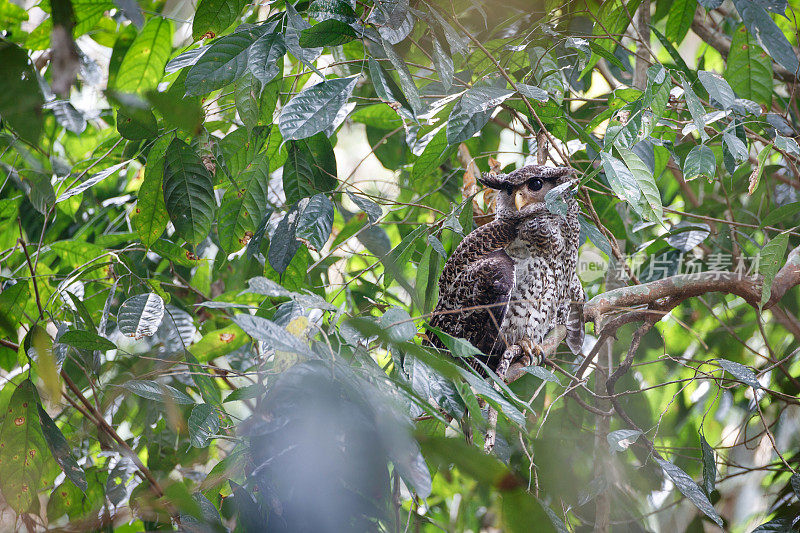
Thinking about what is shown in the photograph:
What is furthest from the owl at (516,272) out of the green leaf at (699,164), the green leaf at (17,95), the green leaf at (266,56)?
the green leaf at (17,95)

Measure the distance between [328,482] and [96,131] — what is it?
1.99m

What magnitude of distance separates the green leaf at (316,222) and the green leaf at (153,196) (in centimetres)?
25

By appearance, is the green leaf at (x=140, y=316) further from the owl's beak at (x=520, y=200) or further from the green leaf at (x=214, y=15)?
the owl's beak at (x=520, y=200)

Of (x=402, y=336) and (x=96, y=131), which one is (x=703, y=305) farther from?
(x=96, y=131)

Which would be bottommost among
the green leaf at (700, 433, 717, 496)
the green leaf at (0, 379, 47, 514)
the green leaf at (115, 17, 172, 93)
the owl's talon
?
the green leaf at (700, 433, 717, 496)

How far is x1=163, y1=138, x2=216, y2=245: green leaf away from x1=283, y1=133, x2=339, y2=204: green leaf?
0.24 metres

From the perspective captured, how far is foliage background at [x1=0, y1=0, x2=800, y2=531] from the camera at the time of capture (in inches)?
→ 27.9

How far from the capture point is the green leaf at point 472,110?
1105 millimetres

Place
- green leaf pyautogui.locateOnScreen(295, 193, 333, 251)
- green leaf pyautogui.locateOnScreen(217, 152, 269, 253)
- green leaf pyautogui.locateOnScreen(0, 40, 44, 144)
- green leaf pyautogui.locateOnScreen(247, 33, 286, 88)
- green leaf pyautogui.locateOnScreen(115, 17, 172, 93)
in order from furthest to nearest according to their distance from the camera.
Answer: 1. green leaf pyautogui.locateOnScreen(115, 17, 172, 93)
2. green leaf pyautogui.locateOnScreen(217, 152, 269, 253)
3. green leaf pyautogui.locateOnScreen(295, 193, 333, 251)
4. green leaf pyautogui.locateOnScreen(247, 33, 286, 88)
5. green leaf pyautogui.locateOnScreen(0, 40, 44, 144)

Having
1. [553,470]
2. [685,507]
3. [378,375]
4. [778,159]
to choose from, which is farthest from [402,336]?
[778,159]

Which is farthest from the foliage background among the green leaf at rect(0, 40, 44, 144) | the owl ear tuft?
the owl ear tuft

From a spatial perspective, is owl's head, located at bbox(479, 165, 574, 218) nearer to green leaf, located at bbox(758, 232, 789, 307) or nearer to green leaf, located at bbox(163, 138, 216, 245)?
green leaf, located at bbox(758, 232, 789, 307)

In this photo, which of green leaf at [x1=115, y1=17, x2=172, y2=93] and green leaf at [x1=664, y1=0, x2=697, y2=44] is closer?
green leaf at [x1=115, y1=17, x2=172, y2=93]

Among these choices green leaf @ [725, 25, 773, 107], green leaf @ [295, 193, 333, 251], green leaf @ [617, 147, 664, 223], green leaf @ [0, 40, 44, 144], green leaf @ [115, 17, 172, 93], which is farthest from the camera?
green leaf @ [725, 25, 773, 107]
